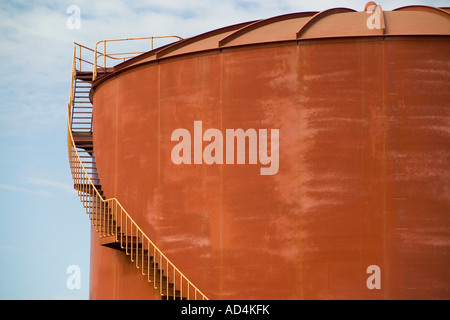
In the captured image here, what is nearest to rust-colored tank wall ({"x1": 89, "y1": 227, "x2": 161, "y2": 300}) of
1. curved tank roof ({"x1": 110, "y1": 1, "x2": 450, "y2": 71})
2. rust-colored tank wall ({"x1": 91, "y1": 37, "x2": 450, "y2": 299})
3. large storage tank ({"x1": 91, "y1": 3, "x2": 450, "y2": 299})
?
large storage tank ({"x1": 91, "y1": 3, "x2": 450, "y2": 299})

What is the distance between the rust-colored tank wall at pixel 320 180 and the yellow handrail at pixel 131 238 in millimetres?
385

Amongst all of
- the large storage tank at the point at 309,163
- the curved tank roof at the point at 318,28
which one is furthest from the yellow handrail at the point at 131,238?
the curved tank roof at the point at 318,28

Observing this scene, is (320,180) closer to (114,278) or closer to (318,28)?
(318,28)

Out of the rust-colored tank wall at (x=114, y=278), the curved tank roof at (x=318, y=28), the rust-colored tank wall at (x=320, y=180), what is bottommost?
the rust-colored tank wall at (x=114, y=278)

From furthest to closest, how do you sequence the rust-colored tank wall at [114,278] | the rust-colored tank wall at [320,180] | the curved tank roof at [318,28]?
1. the rust-colored tank wall at [114,278]
2. the curved tank roof at [318,28]
3. the rust-colored tank wall at [320,180]

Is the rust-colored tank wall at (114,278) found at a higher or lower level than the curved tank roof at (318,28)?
lower

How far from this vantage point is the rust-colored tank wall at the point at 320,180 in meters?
28.9

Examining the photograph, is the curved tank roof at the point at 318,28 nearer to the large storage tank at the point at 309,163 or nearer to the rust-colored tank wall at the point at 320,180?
the large storage tank at the point at 309,163

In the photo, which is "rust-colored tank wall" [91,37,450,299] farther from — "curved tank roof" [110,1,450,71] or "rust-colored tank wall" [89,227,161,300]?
"rust-colored tank wall" [89,227,161,300]

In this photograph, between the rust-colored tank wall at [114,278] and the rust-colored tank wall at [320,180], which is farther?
the rust-colored tank wall at [114,278]

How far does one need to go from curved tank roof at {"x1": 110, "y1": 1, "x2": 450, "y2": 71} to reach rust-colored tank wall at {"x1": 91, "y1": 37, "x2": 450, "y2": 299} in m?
0.43

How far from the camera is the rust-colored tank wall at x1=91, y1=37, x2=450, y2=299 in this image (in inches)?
1136

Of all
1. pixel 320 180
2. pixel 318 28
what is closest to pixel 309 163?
pixel 320 180
